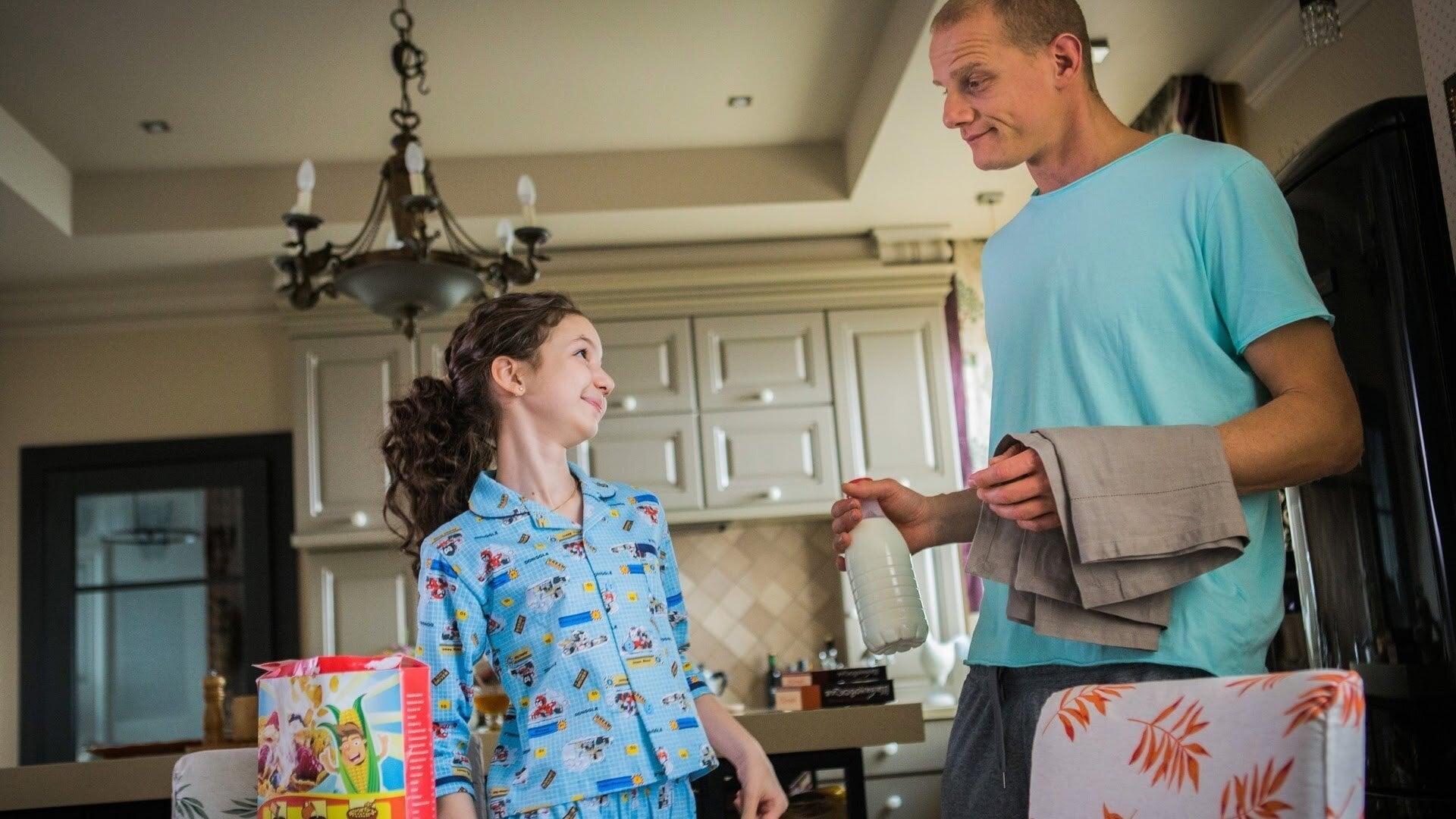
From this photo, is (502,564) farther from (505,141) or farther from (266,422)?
(266,422)

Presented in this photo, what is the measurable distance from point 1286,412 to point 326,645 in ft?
12.0

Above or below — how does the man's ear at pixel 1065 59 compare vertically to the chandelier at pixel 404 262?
below

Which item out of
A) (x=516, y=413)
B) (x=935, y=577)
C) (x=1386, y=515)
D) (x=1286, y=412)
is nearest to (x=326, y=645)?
(x=935, y=577)

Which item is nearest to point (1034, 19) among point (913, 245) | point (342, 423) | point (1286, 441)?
point (1286, 441)

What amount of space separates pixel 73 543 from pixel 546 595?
11.8 ft

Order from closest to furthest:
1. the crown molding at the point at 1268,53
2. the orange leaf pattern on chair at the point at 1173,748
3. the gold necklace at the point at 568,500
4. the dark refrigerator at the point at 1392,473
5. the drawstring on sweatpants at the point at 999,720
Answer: the orange leaf pattern on chair at the point at 1173,748, the drawstring on sweatpants at the point at 999,720, the gold necklace at the point at 568,500, the dark refrigerator at the point at 1392,473, the crown molding at the point at 1268,53

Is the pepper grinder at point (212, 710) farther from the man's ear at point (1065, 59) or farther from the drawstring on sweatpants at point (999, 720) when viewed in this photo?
the man's ear at point (1065, 59)

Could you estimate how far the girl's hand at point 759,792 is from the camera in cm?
127

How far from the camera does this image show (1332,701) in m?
0.74

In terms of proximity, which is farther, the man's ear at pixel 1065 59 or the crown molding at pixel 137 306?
the crown molding at pixel 137 306

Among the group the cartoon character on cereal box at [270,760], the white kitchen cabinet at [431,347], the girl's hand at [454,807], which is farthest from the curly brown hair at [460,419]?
the white kitchen cabinet at [431,347]

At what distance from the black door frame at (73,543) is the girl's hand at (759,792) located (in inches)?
126

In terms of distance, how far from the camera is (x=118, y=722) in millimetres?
4148

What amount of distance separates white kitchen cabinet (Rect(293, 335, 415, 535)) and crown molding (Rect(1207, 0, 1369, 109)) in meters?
2.65
